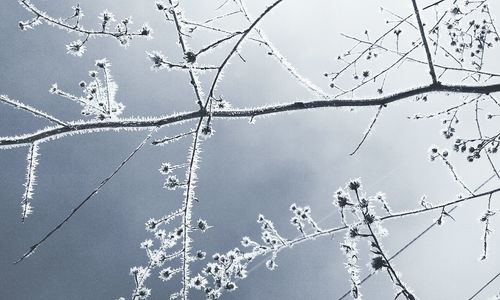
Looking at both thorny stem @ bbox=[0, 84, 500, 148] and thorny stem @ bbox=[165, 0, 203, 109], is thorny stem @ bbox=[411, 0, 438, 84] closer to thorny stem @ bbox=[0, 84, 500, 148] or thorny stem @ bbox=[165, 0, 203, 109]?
thorny stem @ bbox=[0, 84, 500, 148]

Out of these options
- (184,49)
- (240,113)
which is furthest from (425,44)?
(184,49)

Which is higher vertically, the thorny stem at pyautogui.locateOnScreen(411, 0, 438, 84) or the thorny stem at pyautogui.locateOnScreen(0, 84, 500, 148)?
the thorny stem at pyautogui.locateOnScreen(411, 0, 438, 84)

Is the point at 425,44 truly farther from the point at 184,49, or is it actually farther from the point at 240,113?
the point at 184,49

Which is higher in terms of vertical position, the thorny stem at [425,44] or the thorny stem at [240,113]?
the thorny stem at [425,44]

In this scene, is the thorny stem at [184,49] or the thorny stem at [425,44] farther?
the thorny stem at [184,49]

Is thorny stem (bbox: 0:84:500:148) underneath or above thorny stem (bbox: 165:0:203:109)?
underneath

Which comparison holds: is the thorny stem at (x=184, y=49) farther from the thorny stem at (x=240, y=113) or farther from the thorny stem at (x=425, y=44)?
the thorny stem at (x=425, y=44)

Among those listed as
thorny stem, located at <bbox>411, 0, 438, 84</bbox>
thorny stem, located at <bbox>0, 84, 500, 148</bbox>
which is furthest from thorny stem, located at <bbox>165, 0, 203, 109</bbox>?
thorny stem, located at <bbox>411, 0, 438, 84</bbox>

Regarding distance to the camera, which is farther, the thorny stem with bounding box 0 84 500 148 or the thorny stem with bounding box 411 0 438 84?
the thorny stem with bounding box 0 84 500 148

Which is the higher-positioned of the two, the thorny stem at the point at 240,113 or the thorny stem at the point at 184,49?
the thorny stem at the point at 184,49

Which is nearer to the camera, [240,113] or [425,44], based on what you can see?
[425,44]

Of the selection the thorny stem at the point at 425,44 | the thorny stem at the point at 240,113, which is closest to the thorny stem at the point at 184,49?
the thorny stem at the point at 240,113
